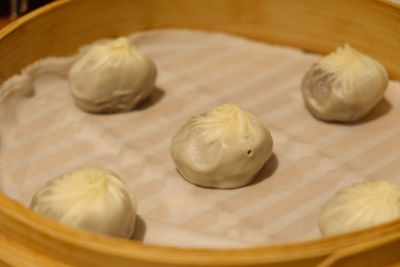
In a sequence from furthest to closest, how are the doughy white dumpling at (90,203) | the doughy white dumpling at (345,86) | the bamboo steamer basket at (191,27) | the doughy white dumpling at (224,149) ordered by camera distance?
the doughy white dumpling at (345,86) → the doughy white dumpling at (224,149) → the doughy white dumpling at (90,203) → the bamboo steamer basket at (191,27)

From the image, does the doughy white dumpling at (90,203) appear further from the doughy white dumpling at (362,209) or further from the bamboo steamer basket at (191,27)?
the doughy white dumpling at (362,209)

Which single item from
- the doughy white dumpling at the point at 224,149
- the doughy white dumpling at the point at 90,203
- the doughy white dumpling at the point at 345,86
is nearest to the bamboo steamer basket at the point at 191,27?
the doughy white dumpling at the point at 90,203

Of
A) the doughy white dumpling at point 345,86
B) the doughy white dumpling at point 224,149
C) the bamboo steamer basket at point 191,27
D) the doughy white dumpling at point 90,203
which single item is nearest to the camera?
the bamboo steamer basket at point 191,27

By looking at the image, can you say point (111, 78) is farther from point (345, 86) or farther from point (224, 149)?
point (345, 86)

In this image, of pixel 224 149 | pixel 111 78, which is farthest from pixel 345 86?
pixel 111 78

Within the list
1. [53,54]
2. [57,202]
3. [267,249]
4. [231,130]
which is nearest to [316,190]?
[231,130]

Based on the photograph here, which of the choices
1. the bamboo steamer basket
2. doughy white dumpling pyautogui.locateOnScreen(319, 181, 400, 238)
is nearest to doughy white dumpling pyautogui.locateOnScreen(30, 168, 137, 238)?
the bamboo steamer basket
